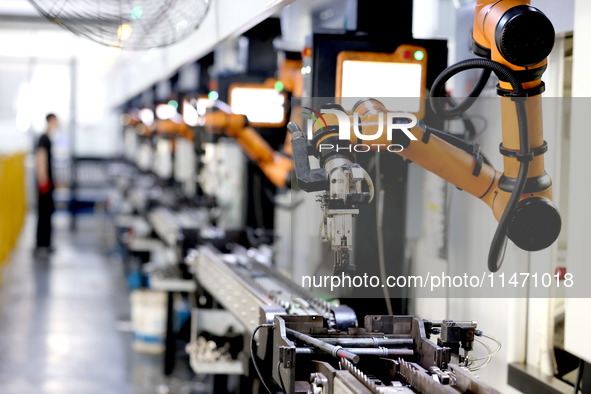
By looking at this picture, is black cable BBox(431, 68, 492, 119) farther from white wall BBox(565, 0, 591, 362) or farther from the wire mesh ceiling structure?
the wire mesh ceiling structure

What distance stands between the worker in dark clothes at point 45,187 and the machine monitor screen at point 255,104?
5614mm

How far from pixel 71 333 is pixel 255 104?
272 cm

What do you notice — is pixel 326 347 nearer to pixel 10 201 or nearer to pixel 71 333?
pixel 71 333

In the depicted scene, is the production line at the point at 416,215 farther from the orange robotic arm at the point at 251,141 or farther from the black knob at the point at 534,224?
the orange robotic arm at the point at 251,141

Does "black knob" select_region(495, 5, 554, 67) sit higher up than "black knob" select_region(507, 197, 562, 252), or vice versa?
"black knob" select_region(495, 5, 554, 67)

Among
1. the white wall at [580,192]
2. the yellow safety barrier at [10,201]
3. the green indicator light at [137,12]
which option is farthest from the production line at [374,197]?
the yellow safety barrier at [10,201]

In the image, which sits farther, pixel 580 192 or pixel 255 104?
pixel 255 104

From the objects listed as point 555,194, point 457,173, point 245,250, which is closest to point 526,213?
point 555,194

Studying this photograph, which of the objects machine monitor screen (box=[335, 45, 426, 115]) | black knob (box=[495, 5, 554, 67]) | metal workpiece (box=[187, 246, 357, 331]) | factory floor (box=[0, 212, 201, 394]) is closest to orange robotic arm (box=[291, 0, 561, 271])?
black knob (box=[495, 5, 554, 67])

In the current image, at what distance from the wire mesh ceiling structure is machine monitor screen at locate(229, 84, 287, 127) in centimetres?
213

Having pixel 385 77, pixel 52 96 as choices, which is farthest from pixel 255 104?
pixel 52 96

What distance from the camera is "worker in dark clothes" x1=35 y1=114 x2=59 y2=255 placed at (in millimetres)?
9977

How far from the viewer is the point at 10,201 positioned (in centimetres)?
947

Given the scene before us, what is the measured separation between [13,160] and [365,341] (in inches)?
366
